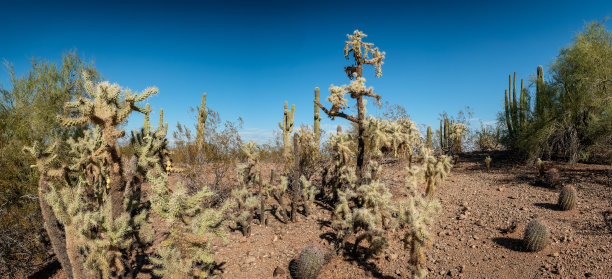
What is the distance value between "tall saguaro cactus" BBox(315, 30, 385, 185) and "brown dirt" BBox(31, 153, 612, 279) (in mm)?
1666

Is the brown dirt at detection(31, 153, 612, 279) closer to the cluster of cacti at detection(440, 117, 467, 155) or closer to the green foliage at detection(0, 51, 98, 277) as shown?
the green foliage at detection(0, 51, 98, 277)

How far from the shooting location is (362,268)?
13.8 feet

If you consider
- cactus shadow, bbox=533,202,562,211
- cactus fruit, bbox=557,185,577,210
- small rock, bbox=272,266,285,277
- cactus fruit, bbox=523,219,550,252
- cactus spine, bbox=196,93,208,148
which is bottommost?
small rock, bbox=272,266,285,277

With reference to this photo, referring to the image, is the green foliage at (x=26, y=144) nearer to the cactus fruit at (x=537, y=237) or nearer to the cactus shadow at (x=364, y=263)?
the cactus shadow at (x=364, y=263)

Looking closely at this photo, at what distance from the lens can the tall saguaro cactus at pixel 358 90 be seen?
17.9ft

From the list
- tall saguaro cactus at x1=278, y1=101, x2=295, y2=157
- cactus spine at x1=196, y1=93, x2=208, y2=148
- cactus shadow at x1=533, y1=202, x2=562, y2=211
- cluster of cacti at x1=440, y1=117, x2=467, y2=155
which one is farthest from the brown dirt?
cluster of cacti at x1=440, y1=117, x2=467, y2=155

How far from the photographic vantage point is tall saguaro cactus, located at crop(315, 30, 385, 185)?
5.45m

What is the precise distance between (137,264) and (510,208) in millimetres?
6862

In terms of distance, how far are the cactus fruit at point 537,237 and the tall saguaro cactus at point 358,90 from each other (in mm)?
2695

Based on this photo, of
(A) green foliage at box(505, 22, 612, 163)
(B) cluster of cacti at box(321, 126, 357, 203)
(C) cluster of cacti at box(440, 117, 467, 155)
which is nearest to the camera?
(B) cluster of cacti at box(321, 126, 357, 203)

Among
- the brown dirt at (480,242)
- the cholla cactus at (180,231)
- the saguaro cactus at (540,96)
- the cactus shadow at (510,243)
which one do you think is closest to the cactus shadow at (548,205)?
the brown dirt at (480,242)

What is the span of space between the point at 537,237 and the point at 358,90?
3507mm

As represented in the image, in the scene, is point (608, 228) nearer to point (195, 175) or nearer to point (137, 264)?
point (137, 264)

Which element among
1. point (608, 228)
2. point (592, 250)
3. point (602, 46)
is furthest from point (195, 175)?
point (602, 46)
